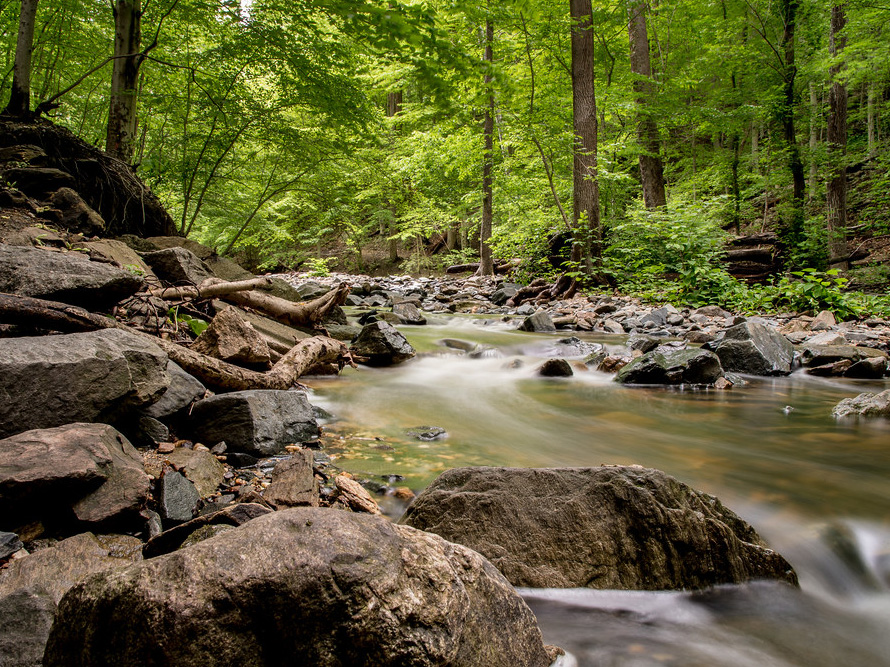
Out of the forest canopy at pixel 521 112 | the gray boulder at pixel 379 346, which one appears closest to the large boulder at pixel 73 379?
the forest canopy at pixel 521 112

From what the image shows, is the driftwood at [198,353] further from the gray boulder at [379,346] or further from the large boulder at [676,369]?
the large boulder at [676,369]

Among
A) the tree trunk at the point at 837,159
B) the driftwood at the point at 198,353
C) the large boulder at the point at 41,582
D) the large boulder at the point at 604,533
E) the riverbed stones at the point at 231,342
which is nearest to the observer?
the large boulder at the point at 41,582

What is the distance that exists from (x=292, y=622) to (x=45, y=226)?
650 cm

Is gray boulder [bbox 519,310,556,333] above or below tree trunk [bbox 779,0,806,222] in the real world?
below

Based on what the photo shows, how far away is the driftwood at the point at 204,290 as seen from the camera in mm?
5156

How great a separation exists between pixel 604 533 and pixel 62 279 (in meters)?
3.89

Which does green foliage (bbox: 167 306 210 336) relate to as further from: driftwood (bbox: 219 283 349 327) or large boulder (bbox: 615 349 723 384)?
large boulder (bbox: 615 349 723 384)

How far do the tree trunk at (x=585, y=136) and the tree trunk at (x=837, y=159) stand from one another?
573 cm

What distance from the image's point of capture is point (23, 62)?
6.73 meters

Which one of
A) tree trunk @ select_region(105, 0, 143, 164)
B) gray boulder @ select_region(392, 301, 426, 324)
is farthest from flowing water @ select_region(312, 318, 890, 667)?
tree trunk @ select_region(105, 0, 143, 164)

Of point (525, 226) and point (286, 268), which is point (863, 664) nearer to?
point (525, 226)

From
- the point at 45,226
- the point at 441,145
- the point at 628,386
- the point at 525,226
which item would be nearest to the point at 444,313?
the point at 525,226

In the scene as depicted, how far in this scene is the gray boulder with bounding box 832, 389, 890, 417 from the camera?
4539 millimetres

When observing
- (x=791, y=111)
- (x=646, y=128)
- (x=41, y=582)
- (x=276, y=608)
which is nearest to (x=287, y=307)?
(x=41, y=582)
